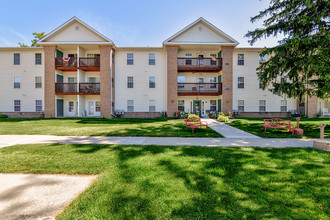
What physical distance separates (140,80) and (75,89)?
28.0ft

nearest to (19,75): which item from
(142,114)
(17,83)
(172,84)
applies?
(17,83)

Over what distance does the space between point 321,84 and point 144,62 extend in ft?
57.4

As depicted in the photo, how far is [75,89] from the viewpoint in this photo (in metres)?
19.6

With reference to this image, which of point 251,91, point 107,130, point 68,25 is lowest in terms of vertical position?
point 107,130

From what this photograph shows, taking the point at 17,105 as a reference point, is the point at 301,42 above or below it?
above

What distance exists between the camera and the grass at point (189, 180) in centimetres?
257

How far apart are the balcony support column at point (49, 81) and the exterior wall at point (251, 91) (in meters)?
23.9

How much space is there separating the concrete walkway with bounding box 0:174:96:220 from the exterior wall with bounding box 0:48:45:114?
2155 centimetres

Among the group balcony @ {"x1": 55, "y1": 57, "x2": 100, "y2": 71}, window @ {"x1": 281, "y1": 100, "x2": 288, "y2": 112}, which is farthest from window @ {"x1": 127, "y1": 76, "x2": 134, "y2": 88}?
window @ {"x1": 281, "y1": 100, "x2": 288, "y2": 112}

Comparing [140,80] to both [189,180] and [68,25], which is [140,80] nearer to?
[68,25]

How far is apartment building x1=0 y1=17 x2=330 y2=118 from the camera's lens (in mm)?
19016

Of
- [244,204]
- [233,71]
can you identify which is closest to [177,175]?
[244,204]

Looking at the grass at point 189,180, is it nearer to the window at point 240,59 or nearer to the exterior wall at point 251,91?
the exterior wall at point 251,91

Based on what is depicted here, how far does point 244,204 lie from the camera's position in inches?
108
